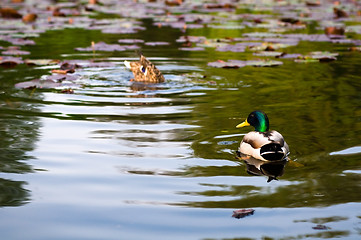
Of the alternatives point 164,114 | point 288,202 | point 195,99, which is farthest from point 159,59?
point 288,202

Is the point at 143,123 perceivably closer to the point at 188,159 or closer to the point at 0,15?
the point at 188,159

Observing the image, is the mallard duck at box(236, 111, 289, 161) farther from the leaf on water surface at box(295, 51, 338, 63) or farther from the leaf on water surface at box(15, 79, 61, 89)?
the leaf on water surface at box(295, 51, 338, 63)

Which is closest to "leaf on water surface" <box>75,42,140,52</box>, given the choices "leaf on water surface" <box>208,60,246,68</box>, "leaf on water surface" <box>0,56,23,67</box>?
"leaf on water surface" <box>0,56,23,67</box>

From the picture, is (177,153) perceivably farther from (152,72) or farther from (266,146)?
(152,72)

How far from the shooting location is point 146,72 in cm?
946

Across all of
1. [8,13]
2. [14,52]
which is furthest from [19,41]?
[8,13]

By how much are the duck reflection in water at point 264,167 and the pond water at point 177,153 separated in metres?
0.08

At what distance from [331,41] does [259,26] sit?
101 inches

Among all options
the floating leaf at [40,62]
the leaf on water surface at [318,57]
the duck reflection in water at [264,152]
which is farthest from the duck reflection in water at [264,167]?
the floating leaf at [40,62]

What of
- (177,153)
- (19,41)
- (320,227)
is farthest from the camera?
(19,41)

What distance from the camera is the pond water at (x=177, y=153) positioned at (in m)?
4.21

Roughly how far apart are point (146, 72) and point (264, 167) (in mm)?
4269

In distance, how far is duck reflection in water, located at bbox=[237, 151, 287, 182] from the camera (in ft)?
17.5

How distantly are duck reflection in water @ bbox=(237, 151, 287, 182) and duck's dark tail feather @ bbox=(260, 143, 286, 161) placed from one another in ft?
0.18
